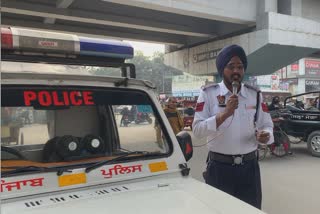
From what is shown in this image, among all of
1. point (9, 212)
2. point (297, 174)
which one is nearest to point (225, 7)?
point (297, 174)

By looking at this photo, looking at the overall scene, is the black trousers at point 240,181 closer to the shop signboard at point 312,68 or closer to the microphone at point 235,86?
the microphone at point 235,86

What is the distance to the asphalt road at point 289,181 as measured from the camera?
554 cm

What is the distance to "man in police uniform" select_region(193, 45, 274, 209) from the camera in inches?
106

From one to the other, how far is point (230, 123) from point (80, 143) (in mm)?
1010

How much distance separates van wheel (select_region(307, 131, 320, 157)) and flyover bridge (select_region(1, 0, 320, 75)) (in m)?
5.83

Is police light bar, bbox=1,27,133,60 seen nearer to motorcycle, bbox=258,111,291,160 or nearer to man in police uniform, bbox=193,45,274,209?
man in police uniform, bbox=193,45,274,209

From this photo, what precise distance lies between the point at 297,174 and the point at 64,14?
8957 mm

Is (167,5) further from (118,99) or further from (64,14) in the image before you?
(118,99)

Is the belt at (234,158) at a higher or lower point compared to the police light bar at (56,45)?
lower

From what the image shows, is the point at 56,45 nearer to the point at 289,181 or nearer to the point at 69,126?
the point at 69,126

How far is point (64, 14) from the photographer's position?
13.2m

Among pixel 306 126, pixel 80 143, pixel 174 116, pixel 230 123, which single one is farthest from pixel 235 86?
pixel 174 116

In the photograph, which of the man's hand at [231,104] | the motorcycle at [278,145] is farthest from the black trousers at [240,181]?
the motorcycle at [278,145]

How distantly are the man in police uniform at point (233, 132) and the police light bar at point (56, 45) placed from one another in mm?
658
